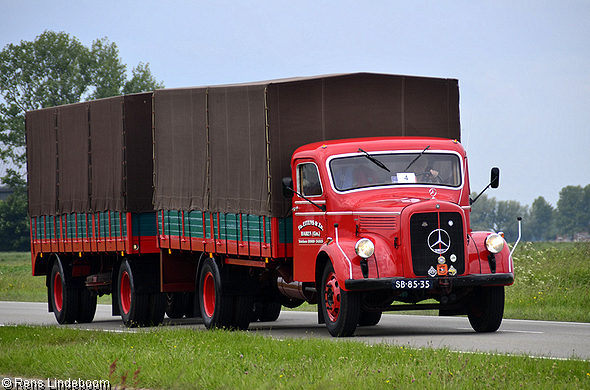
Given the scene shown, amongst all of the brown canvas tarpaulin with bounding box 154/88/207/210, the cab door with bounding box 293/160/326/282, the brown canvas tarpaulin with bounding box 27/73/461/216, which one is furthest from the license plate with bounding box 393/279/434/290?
the brown canvas tarpaulin with bounding box 154/88/207/210

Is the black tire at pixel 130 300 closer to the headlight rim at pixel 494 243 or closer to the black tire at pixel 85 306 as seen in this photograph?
the black tire at pixel 85 306

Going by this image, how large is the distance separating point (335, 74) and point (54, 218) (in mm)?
8931

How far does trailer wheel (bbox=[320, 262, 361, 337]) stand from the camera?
1285 centimetres

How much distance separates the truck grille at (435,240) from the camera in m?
12.8

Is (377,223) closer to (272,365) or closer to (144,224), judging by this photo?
(272,365)

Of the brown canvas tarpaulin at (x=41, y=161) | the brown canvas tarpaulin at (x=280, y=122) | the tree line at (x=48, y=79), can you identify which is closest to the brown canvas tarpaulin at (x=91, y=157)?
the brown canvas tarpaulin at (x=41, y=161)

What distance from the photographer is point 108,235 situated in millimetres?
19016

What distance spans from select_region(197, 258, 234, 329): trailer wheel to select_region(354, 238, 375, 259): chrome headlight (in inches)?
142

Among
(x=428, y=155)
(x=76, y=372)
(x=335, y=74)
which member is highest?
(x=335, y=74)

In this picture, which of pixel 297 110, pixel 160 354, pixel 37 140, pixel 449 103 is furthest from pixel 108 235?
pixel 160 354

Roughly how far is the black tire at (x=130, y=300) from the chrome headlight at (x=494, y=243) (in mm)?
7242

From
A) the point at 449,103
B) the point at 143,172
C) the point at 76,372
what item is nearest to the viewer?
the point at 76,372

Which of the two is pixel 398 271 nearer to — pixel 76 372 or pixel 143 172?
pixel 76 372

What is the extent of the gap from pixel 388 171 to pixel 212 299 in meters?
4.27
